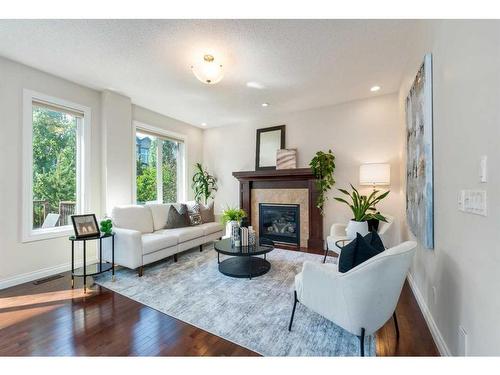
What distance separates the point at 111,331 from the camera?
1.84 m

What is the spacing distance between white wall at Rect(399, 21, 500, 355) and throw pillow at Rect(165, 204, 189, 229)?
340 cm

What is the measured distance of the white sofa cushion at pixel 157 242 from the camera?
119 inches

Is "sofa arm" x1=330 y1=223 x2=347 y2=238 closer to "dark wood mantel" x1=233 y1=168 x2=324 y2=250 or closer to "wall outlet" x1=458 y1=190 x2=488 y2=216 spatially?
"dark wood mantel" x1=233 y1=168 x2=324 y2=250

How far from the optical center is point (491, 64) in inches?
40.3

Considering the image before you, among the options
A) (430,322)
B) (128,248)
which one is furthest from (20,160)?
(430,322)

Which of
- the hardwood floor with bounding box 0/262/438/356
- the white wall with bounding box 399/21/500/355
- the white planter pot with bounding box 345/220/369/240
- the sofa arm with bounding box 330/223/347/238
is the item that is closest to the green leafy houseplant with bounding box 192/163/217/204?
the sofa arm with bounding box 330/223/347/238

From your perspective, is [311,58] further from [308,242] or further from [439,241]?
[308,242]

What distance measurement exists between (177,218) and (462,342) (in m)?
3.65

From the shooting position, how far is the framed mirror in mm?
4691

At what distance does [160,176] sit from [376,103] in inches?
169

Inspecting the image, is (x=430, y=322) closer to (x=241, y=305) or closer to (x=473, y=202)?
(x=473, y=202)

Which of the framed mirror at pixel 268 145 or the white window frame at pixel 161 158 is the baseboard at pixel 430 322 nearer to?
the framed mirror at pixel 268 145
